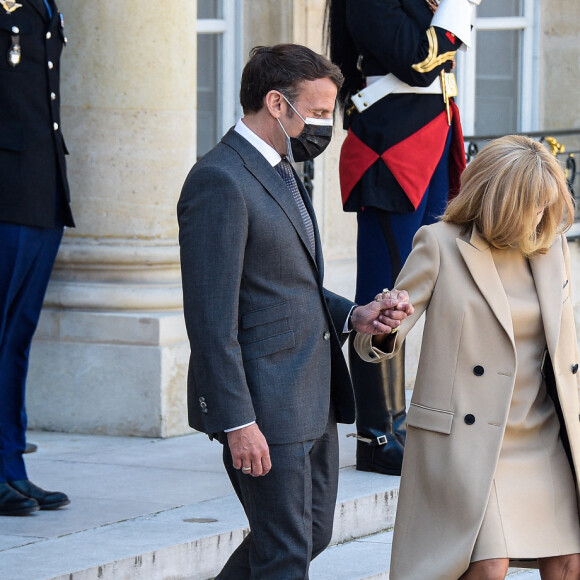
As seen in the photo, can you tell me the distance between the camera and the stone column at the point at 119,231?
252 inches

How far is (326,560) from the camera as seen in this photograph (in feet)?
16.3

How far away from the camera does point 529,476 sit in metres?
3.81

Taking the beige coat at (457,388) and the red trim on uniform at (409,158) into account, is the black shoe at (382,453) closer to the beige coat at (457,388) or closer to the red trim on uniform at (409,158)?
the red trim on uniform at (409,158)

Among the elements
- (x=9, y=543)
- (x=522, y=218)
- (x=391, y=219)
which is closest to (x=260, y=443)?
(x=522, y=218)

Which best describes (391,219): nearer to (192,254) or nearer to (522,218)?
(522,218)

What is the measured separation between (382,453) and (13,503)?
149cm

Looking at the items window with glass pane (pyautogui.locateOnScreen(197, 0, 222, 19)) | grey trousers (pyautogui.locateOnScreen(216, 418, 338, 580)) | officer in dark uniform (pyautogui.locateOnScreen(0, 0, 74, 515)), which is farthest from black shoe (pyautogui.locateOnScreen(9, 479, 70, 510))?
window with glass pane (pyautogui.locateOnScreen(197, 0, 222, 19))

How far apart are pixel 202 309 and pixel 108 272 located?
324 centimetres

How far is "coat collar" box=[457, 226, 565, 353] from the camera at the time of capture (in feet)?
12.5

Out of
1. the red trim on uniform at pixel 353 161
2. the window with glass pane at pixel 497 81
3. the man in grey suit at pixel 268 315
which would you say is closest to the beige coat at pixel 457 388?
the man in grey suit at pixel 268 315

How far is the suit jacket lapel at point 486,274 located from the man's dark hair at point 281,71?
609mm

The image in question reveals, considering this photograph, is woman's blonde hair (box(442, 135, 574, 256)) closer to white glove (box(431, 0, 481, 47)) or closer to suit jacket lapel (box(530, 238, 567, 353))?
suit jacket lapel (box(530, 238, 567, 353))

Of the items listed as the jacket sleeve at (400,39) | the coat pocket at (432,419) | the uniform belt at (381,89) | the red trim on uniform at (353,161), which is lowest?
the coat pocket at (432,419)

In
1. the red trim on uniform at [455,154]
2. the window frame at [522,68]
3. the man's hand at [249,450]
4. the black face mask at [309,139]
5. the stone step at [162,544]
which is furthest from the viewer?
the window frame at [522,68]
